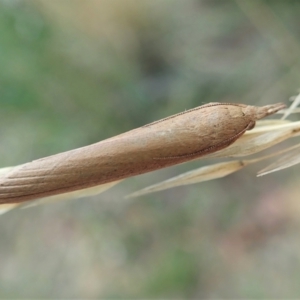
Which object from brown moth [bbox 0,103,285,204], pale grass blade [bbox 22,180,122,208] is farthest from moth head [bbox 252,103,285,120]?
pale grass blade [bbox 22,180,122,208]

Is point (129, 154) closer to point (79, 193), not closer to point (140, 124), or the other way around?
point (79, 193)

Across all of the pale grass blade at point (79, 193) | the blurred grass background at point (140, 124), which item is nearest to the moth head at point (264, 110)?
the pale grass blade at point (79, 193)

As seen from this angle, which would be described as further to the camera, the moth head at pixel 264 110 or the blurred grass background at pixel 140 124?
the blurred grass background at pixel 140 124

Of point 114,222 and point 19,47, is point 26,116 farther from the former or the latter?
point 114,222

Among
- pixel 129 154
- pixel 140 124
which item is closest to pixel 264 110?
pixel 129 154

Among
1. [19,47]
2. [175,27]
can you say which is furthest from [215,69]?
[19,47]

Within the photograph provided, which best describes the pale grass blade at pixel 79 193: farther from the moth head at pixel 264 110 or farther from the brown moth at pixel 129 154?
the moth head at pixel 264 110
